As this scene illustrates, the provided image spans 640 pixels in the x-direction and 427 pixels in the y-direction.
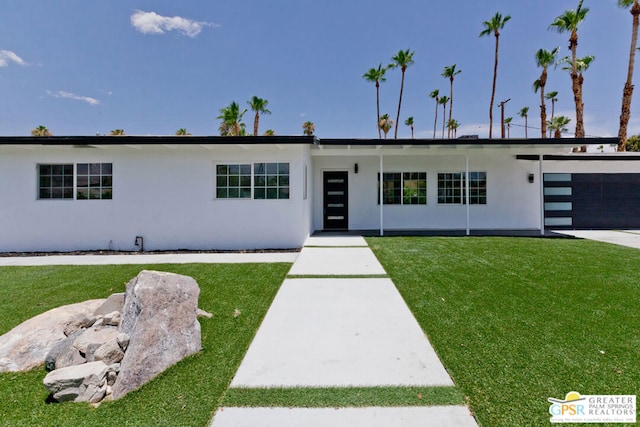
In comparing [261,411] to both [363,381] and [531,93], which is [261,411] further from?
[531,93]

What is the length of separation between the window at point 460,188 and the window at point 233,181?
22.3 feet

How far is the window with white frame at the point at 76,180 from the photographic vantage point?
7.29 metres

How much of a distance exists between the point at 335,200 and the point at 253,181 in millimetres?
3689

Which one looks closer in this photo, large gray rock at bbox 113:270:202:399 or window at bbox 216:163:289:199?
large gray rock at bbox 113:270:202:399

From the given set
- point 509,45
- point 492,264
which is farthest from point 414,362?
point 509,45

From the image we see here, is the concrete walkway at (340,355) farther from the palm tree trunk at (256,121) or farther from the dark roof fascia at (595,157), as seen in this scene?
the palm tree trunk at (256,121)

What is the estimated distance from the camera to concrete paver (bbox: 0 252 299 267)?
604cm

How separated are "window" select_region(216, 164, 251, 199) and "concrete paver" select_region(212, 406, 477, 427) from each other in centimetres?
599

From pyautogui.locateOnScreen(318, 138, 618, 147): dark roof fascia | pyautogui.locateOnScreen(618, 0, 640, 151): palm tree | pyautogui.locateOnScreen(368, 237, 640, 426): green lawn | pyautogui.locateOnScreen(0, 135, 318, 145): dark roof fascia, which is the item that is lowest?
pyautogui.locateOnScreen(368, 237, 640, 426): green lawn

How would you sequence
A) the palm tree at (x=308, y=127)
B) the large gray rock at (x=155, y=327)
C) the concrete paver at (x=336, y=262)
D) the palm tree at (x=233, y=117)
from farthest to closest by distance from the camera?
the palm tree at (x=308, y=127), the palm tree at (x=233, y=117), the concrete paver at (x=336, y=262), the large gray rock at (x=155, y=327)

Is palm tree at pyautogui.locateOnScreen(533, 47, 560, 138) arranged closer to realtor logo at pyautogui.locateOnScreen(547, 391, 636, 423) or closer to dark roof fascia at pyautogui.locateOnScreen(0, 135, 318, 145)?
dark roof fascia at pyautogui.locateOnScreen(0, 135, 318, 145)

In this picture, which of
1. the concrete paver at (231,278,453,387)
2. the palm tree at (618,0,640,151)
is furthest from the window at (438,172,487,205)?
the palm tree at (618,0,640,151)

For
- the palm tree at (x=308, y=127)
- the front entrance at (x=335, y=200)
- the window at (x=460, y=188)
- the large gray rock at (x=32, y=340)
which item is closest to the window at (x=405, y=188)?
the window at (x=460, y=188)

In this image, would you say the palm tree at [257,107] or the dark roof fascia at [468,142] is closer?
the dark roof fascia at [468,142]
